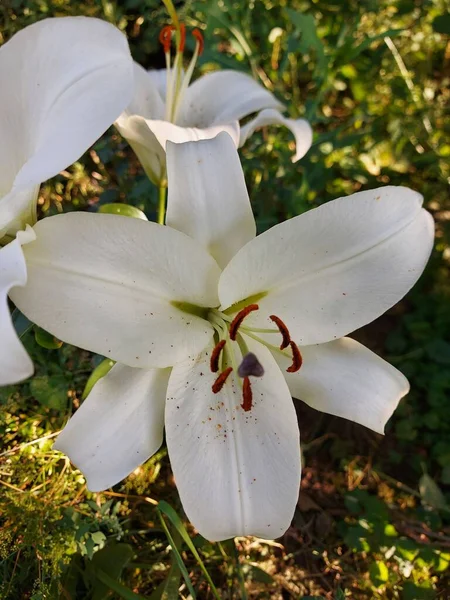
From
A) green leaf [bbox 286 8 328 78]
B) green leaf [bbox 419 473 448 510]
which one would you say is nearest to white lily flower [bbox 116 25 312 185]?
green leaf [bbox 286 8 328 78]

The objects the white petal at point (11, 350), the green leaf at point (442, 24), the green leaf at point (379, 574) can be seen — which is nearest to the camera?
the white petal at point (11, 350)

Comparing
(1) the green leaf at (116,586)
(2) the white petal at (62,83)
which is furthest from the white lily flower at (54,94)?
(1) the green leaf at (116,586)

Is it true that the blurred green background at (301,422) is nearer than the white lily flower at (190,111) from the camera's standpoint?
No

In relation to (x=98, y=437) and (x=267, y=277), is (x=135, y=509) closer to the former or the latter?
(x=98, y=437)

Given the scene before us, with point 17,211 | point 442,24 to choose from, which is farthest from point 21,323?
point 442,24

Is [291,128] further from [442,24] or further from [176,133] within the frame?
[442,24]

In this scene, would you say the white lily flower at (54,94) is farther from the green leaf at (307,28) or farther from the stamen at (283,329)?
the green leaf at (307,28)

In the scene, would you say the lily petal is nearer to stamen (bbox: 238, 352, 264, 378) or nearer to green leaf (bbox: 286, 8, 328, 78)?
stamen (bbox: 238, 352, 264, 378)
